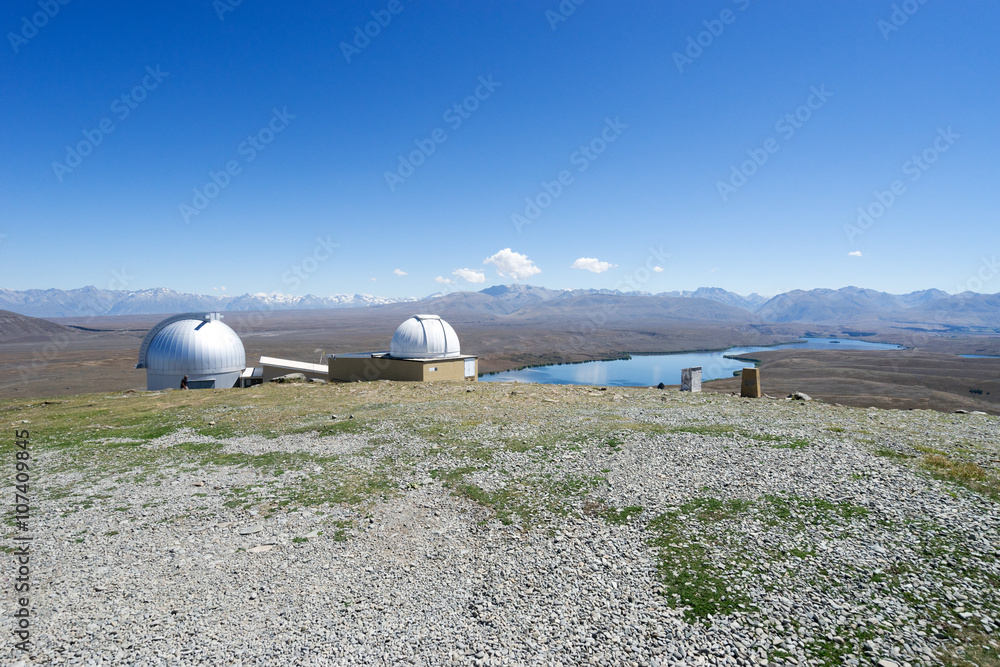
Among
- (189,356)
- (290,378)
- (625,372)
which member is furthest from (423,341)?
(625,372)

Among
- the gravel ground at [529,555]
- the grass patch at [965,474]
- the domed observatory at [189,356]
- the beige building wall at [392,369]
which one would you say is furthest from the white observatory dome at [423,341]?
the grass patch at [965,474]

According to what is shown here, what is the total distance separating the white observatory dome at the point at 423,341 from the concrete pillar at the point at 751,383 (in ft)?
72.7

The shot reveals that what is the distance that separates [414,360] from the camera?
3791 centimetres

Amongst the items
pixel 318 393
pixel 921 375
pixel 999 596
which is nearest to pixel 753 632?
pixel 999 596

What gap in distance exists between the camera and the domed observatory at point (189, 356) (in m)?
35.8

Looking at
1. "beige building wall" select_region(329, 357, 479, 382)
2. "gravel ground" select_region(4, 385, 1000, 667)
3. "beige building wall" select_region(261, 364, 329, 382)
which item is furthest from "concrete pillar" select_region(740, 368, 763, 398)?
"beige building wall" select_region(261, 364, 329, 382)

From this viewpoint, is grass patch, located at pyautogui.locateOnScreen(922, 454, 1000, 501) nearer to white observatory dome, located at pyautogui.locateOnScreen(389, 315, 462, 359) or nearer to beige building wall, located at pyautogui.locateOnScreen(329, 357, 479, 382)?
beige building wall, located at pyautogui.locateOnScreen(329, 357, 479, 382)

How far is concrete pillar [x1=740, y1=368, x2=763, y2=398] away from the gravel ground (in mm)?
11561

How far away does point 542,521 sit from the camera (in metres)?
11.5

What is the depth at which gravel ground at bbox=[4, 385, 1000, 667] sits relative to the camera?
7.50m

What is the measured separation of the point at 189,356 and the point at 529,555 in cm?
3577

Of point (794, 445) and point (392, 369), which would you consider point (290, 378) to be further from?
point (794, 445)

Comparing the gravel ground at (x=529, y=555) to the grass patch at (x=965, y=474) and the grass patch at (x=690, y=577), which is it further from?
the grass patch at (x=965, y=474)

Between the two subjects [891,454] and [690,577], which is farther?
[891,454]
